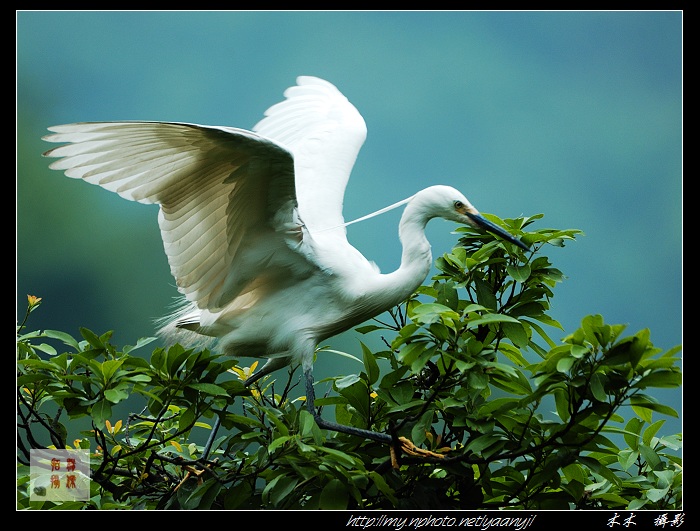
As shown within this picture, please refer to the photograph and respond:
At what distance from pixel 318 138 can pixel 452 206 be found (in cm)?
75

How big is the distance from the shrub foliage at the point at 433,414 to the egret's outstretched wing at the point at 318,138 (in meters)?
0.52

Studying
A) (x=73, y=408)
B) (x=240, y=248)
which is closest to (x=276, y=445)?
(x=73, y=408)

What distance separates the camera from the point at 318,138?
94.9 inches

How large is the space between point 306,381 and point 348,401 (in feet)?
0.63

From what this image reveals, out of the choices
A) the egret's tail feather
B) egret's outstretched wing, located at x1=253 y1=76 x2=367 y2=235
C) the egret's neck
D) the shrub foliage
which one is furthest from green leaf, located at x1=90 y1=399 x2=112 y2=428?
egret's outstretched wing, located at x1=253 y1=76 x2=367 y2=235

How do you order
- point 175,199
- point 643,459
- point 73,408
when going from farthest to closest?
point 643,459 < point 175,199 < point 73,408

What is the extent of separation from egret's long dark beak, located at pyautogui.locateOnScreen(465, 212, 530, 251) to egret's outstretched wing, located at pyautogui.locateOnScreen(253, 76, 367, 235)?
0.46 metres

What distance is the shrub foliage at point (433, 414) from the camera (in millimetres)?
1351

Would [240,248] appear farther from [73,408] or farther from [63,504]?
[63,504]

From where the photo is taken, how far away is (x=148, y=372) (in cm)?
149

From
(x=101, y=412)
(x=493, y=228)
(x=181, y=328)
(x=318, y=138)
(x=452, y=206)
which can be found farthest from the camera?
(x=318, y=138)

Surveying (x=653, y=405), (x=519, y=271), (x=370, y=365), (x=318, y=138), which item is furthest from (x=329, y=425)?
(x=318, y=138)

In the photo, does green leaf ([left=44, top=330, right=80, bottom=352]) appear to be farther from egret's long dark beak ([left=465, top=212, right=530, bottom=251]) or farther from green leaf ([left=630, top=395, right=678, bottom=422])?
green leaf ([left=630, top=395, right=678, bottom=422])

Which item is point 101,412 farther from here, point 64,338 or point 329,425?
point 329,425
